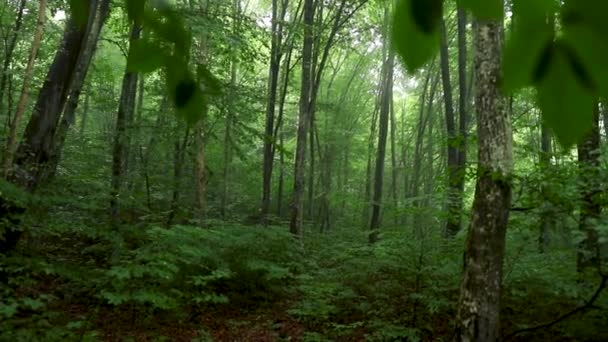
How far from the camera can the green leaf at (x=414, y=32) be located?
0.47 metres

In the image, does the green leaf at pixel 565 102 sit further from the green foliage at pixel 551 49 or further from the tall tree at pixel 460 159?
the tall tree at pixel 460 159

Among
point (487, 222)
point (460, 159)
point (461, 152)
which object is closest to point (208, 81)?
point (487, 222)

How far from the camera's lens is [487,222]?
446cm

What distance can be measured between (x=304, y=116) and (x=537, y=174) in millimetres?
6482

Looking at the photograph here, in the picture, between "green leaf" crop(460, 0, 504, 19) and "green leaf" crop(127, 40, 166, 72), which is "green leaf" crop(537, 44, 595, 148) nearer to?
"green leaf" crop(460, 0, 504, 19)

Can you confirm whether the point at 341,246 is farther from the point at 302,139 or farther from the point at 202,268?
the point at 202,268

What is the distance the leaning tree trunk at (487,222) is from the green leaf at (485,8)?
4169mm

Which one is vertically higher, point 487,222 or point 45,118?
point 45,118

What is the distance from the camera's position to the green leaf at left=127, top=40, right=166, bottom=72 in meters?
0.73

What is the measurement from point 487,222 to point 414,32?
14.3 feet

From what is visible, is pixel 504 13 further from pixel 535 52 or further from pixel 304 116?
pixel 304 116

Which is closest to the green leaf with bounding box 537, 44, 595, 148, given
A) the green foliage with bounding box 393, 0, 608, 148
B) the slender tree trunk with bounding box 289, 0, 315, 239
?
the green foliage with bounding box 393, 0, 608, 148

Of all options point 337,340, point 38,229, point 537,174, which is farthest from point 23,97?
point 537,174

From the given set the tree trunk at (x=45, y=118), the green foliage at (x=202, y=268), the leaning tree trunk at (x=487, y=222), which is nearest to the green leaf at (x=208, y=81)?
the leaning tree trunk at (x=487, y=222)
